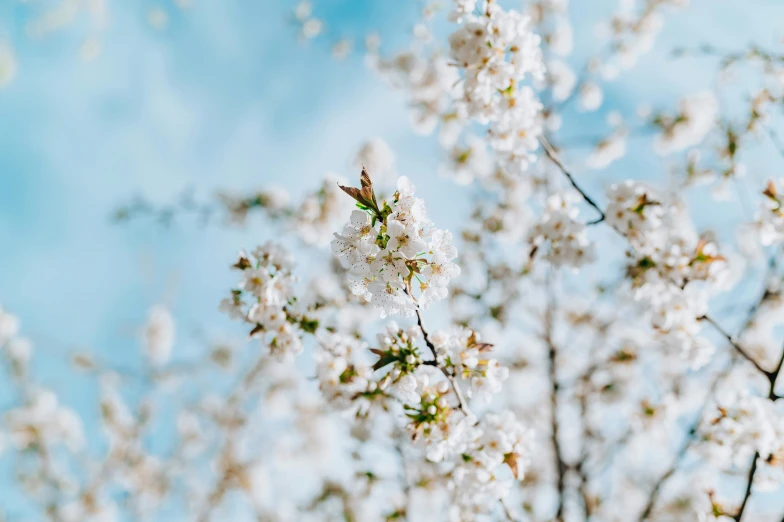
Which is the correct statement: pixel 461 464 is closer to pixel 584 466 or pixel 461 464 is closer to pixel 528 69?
pixel 528 69

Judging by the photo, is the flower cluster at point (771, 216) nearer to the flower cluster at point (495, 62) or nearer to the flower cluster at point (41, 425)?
the flower cluster at point (495, 62)

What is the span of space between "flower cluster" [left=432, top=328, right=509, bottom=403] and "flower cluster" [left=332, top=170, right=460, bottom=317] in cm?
43

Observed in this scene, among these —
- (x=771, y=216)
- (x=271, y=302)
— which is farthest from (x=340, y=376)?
(x=771, y=216)

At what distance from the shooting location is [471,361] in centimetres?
205

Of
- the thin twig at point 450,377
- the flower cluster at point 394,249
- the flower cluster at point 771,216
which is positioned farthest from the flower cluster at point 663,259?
the flower cluster at point 394,249

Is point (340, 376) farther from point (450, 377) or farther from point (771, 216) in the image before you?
point (771, 216)

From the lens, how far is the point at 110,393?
8.53 meters

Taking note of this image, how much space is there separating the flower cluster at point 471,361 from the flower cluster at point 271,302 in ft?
2.56

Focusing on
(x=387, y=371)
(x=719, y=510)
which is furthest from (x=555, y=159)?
(x=719, y=510)

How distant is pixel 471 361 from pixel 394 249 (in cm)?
72

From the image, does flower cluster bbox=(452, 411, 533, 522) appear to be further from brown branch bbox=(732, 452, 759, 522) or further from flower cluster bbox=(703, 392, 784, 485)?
flower cluster bbox=(703, 392, 784, 485)

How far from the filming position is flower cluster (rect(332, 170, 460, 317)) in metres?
1.61

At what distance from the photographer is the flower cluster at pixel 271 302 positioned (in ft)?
7.94

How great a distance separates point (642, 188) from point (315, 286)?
3865mm
